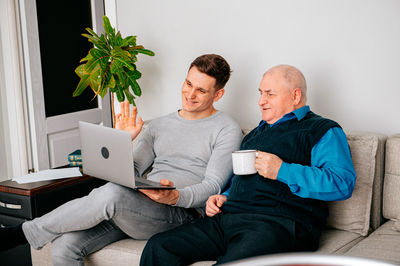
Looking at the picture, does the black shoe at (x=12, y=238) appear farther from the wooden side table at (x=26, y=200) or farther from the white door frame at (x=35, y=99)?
the white door frame at (x=35, y=99)

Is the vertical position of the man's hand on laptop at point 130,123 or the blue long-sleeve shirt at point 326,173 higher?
the man's hand on laptop at point 130,123

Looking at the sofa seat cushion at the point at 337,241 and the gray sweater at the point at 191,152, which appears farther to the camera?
the gray sweater at the point at 191,152

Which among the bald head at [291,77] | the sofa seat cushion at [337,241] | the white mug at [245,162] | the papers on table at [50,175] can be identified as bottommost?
the sofa seat cushion at [337,241]

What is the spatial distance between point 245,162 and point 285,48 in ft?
2.83

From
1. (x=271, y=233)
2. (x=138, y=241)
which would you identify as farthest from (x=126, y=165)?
(x=271, y=233)

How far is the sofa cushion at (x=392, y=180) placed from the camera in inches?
74.4

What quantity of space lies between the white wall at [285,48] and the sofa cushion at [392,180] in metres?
0.24

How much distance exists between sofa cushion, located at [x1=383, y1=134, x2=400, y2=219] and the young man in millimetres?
672

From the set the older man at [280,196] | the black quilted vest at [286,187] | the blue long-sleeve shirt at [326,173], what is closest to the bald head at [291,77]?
the older man at [280,196]

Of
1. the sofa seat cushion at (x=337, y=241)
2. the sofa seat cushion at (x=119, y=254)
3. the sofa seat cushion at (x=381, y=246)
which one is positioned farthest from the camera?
the sofa seat cushion at (x=119, y=254)

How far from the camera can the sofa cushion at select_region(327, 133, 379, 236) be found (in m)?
1.88

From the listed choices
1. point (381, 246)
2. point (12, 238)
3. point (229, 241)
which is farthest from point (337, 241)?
point (12, 238)

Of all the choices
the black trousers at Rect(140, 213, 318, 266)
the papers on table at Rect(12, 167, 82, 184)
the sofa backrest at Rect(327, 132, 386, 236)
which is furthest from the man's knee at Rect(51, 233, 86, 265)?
the sofa backrest at Rect(327, 132, 386, 236)

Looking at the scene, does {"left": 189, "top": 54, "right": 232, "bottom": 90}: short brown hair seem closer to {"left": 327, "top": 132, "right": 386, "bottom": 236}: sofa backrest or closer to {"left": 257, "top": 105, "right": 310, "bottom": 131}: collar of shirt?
{"left": 257, "top": 105, "right": 310, "bottom": 131}: collar of shirt
